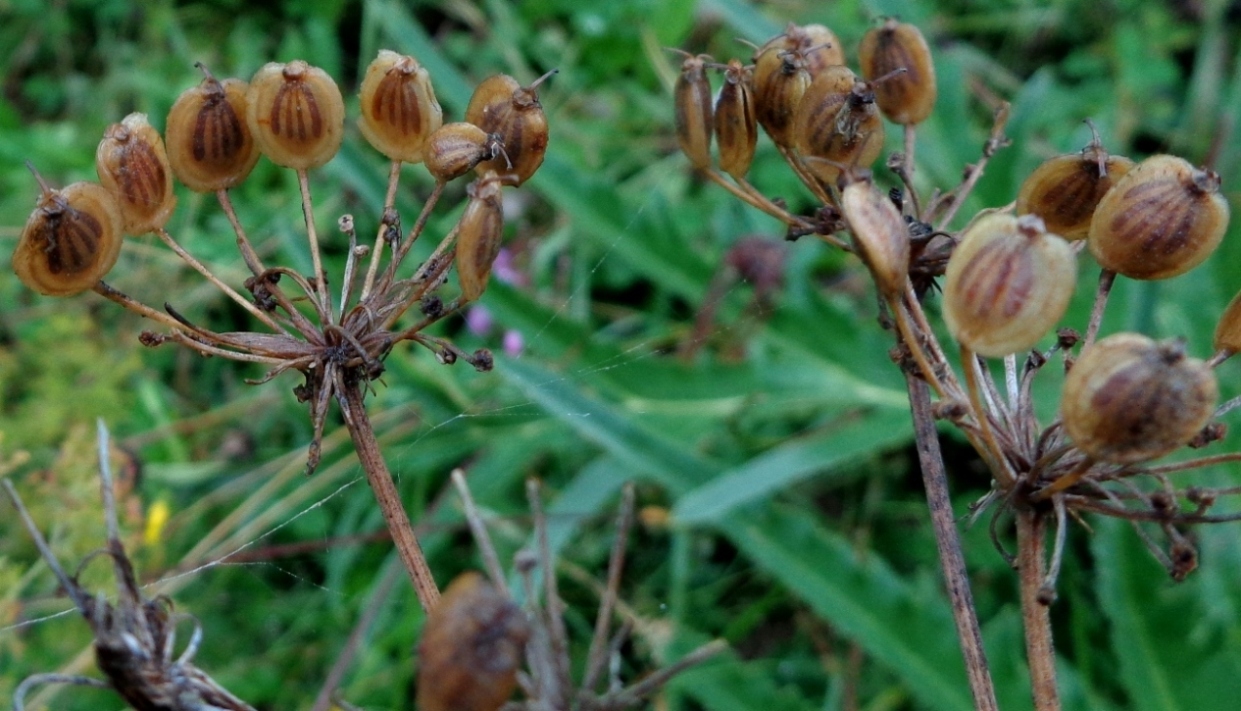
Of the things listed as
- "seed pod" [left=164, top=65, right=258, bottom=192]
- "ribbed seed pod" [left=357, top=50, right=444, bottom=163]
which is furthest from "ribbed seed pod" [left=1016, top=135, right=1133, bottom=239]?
"seed pod" [left=164, top=65, right=258, bottom=192]

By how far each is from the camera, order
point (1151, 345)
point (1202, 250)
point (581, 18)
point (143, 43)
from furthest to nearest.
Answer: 1. point (143, 43)
2. point (581, 18)
3. point (1202, 250)
4. point (1151, 345)

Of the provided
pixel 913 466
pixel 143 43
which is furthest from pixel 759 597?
pixel 143 43

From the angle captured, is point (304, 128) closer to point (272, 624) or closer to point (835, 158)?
point (835, 158)

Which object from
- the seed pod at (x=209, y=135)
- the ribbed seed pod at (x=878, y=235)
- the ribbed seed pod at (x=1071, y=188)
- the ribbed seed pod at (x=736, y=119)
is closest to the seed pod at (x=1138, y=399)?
the ribbed seed pod at (x=878, y=235)

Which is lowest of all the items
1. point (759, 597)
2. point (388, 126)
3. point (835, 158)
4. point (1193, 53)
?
point (759, 597)

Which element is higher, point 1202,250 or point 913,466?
point 1202,250

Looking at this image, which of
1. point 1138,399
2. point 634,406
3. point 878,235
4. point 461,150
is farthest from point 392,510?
point 634,406
